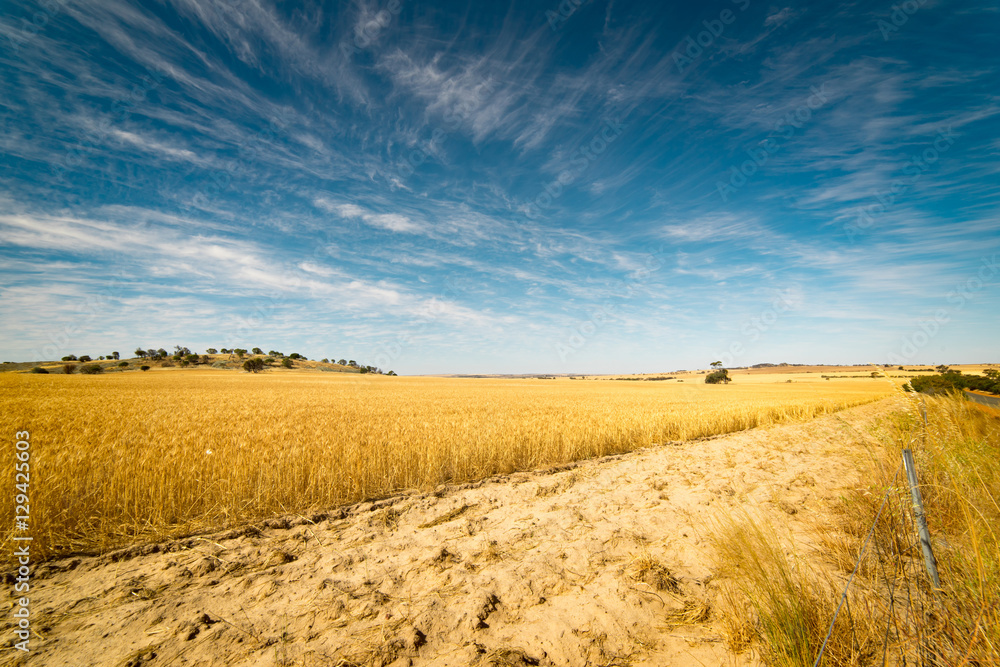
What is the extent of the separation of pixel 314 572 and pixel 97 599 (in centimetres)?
202

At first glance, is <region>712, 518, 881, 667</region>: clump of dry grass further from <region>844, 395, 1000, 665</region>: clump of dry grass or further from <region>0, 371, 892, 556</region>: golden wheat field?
<region>0, 371, 892, 556</region>: golden wheat field

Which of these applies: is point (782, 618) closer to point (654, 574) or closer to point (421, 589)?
point (654, 574)

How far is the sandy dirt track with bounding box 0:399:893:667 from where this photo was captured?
119 inches

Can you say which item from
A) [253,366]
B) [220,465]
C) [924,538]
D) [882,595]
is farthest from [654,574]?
[253,366]

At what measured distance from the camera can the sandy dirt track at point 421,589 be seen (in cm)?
302

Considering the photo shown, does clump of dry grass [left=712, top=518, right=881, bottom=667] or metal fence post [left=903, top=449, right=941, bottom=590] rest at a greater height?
metal fence post [left=903, top=449, right=941, bottom=590]

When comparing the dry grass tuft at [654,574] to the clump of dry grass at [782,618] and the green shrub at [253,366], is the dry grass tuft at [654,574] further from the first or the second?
the green shrub at [253,366]

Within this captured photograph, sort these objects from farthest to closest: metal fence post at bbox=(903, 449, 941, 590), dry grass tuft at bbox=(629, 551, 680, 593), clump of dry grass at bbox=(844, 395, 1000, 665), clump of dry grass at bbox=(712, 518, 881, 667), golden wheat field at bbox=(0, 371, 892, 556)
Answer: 1. golden wheat field at bbox=(0, 371, 892, 556)
2. dry grass tuft at bbox=(629, 551, 680, 593)
3. metal fence post at bbox=(903, 449, 941, 590)
4. clump of dry grass at bbox=(712, 518, 881, 667)
5. clump of dry grass at bbox=(844, 395, 1000, 665)

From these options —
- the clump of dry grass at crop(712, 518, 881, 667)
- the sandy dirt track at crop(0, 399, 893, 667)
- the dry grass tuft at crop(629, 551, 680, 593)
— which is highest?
the clump of dry grass at crop(712, 518, 881, 667)

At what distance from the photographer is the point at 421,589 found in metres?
3.94

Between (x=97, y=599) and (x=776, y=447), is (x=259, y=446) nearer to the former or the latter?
(x=97, y=599)

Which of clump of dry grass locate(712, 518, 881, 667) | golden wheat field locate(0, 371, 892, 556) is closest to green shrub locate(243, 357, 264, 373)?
golden wheat field locate(0, 371, 892, 556)

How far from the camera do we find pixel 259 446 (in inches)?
319

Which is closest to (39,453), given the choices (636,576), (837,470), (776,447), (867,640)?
(636,576)
